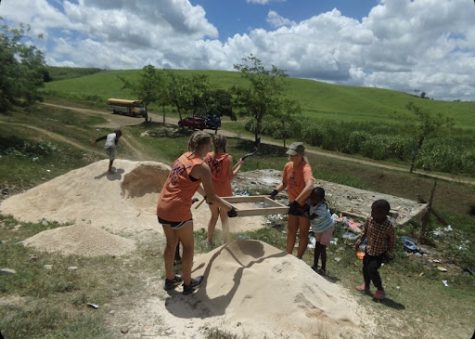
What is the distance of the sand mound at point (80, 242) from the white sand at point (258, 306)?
1593mm

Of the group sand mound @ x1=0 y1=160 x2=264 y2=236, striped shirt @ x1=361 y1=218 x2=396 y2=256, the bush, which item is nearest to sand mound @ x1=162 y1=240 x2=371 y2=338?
striped shirt @ x1=361 y1=218 x2=396 y2=256

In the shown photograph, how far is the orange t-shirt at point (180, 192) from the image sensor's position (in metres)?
4.97

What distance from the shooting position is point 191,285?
560 centimetres

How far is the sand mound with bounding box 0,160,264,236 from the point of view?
353 inches

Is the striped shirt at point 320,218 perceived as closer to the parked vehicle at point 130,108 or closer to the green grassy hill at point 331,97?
the parked vehicle at point 130,108

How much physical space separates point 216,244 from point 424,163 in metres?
17.5

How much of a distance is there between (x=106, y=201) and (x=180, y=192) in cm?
509

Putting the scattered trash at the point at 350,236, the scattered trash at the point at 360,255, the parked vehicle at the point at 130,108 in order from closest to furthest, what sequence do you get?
the scattered trash at the point at 360,255, the scattered trash at the point at 350,236, the parked vehicle at the point at 130,108

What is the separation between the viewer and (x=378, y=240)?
231 inches

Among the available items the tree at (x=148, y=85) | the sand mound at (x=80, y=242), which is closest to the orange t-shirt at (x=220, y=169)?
the sand mound at (x=80, y=242)

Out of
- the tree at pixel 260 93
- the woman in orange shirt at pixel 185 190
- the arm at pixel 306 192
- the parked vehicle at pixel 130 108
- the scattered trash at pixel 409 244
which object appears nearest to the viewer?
the woman in orange shirt at pixel 185 190

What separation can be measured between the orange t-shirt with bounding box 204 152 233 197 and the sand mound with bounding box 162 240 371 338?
3.70 feet

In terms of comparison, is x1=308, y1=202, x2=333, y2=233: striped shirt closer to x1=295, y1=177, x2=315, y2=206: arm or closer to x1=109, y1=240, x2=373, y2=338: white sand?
x1=295, y1=177, x2=315, y2=206: arm

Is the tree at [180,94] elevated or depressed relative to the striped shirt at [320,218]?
elevated
